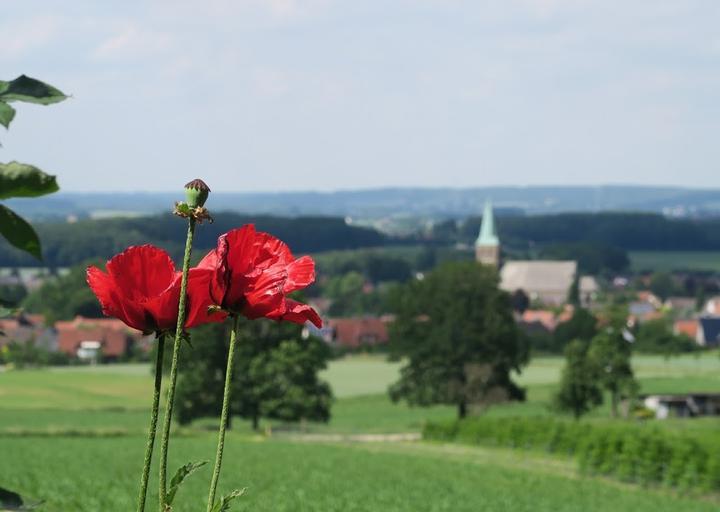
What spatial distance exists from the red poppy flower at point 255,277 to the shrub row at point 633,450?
32.6m

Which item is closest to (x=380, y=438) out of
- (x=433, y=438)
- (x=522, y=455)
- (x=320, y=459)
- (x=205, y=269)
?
(x=433, y=438)

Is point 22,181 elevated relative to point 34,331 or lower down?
elevated

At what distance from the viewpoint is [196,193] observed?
2898 millimetres

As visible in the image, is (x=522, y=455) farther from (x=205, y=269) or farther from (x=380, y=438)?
(x=205, y=269)

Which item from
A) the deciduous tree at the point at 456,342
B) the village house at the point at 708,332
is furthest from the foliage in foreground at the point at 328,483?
the village house at the point at 708,332

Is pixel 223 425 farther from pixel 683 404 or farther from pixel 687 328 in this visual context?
pixel 687 328

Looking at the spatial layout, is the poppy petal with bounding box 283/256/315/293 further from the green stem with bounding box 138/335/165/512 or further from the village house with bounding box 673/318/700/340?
the village house with bounding box 673/318/700/340

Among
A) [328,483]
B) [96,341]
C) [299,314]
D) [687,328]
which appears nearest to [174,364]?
[299,314]

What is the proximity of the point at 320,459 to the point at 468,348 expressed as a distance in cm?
3331

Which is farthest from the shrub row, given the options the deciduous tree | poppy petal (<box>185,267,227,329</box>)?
poppy petal (<box>185,267,227,329</box>)

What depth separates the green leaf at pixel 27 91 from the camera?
2773 millimetres

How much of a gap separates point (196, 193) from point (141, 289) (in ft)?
1.20

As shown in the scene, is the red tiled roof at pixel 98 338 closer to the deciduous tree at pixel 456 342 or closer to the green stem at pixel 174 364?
the deciduous tree at pixel 456 342

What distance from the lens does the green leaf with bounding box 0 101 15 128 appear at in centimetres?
275
